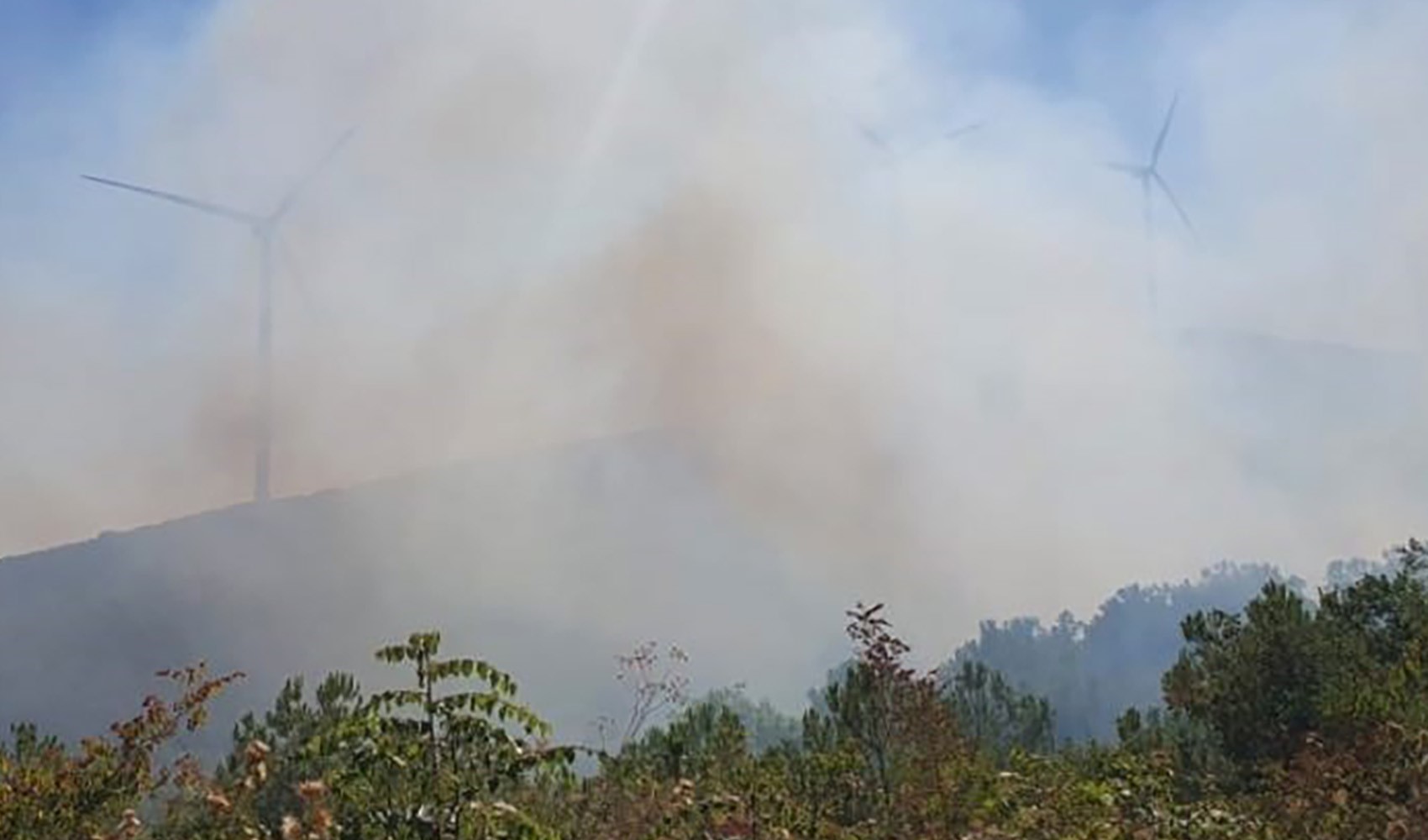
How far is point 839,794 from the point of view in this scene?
10.8 m

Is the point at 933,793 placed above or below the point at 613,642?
below

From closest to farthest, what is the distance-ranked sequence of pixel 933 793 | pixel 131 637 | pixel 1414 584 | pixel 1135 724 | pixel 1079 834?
1. pixel 1079 834
2. pixel 933 793
3. pixel 1135 724
4. pixel 1414 584
5. pixel 131 637

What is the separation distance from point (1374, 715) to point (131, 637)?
7370 inches

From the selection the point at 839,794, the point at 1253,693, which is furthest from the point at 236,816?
the point at 1253,693

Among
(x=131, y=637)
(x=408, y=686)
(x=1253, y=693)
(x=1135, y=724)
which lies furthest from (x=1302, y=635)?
(x=131, y=637)

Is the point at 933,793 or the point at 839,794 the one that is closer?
the point at 933,793

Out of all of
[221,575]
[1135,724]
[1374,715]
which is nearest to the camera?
[1374,715]

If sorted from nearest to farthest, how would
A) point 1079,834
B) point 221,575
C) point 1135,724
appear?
point 1079,834 → point 1135,724 → point 221,575

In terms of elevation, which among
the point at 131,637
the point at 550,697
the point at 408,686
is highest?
the point at 131,637

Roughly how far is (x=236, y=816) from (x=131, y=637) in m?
191

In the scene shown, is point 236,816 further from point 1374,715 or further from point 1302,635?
point 1302,635

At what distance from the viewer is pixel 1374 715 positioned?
13.1 meters

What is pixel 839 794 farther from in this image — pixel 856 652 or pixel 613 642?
pixel 613 642

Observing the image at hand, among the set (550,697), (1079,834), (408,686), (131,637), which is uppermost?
(131,637)
